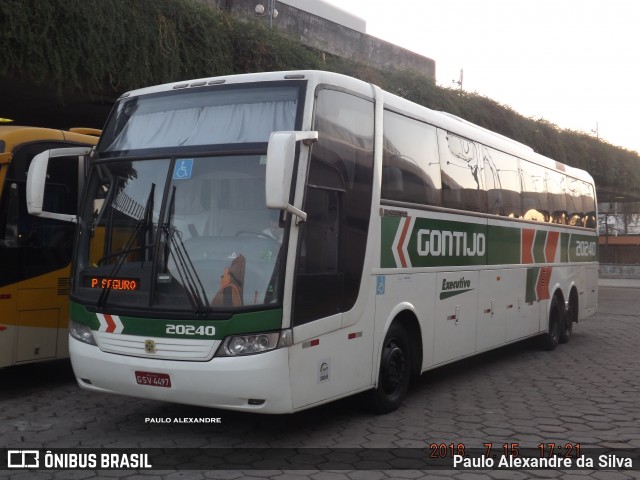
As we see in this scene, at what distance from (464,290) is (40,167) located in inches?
206

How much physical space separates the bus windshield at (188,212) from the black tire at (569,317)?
9219 millimetres

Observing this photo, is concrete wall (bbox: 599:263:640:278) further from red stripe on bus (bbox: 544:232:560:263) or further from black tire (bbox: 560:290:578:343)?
red stripe on bus (bbox: 544:232:560:263)

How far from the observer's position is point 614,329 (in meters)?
16.8

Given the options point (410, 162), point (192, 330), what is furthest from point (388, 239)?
point (192, 330)

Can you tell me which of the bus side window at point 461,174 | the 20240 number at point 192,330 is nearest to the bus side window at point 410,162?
the bus side window at point 461,174

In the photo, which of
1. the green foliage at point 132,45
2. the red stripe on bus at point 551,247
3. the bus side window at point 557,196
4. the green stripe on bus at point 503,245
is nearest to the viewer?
the green stripe on bus at point 503,245

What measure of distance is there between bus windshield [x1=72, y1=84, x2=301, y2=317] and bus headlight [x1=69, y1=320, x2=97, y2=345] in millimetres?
257

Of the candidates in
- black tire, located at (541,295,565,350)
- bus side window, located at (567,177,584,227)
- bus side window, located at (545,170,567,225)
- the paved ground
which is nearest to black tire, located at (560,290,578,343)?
black tire, located at (541,295,565,350)

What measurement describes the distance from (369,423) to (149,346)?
235 centimetres

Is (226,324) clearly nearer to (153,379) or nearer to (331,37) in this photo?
(153,379)

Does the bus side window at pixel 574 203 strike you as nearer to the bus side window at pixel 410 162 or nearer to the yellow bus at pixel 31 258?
the bus side window at pixel 410 162

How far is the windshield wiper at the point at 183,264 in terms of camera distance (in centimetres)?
620

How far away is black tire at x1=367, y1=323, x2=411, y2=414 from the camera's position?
7.66 meters

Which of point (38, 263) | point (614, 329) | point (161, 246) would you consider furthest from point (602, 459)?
point (614, 329)
